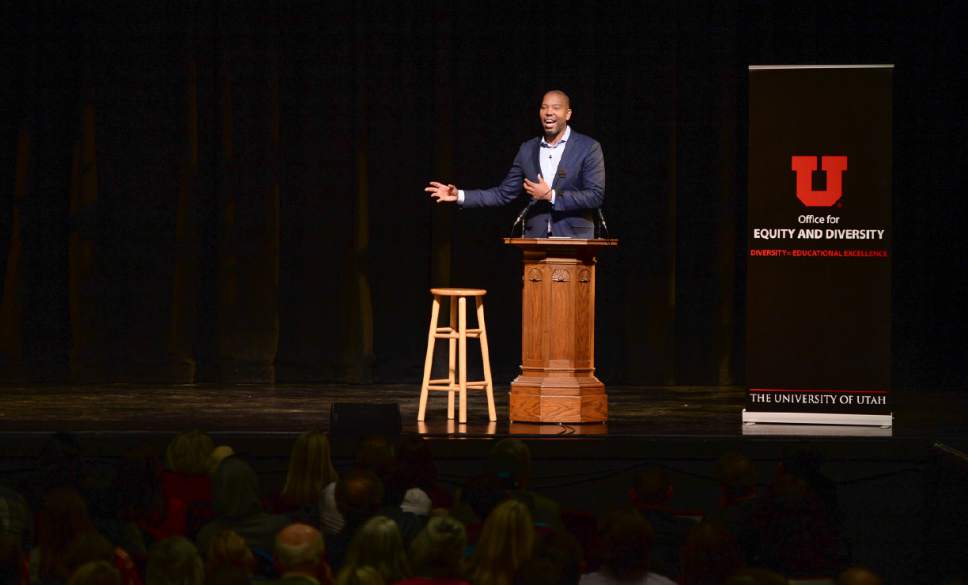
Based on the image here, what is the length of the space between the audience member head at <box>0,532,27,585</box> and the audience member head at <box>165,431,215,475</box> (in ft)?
4.28

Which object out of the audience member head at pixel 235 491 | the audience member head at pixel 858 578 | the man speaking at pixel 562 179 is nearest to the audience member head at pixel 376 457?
the audience member head at pixel 235 491

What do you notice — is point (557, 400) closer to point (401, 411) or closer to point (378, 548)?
point (401, 411)

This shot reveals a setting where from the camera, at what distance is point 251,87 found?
9398 millimetres

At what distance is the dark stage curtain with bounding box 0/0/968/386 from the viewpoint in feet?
30.8

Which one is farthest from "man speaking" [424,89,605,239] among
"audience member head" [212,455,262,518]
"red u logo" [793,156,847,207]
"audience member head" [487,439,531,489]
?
"audience member head" [212,455,262,518]

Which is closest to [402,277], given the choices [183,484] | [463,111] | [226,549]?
[463,111]

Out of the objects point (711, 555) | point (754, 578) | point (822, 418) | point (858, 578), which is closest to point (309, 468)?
point (711, 555)

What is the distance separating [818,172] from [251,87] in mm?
4129

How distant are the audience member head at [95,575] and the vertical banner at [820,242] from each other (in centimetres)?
421

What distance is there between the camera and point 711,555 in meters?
3.63

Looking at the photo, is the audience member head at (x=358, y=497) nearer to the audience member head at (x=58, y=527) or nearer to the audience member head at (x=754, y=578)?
the audience member head at (x=58, y=527)

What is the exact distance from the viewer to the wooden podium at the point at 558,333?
23.0 feet

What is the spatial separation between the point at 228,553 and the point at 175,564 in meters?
0.14

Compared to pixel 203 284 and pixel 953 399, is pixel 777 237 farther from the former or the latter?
pixel 203 284
